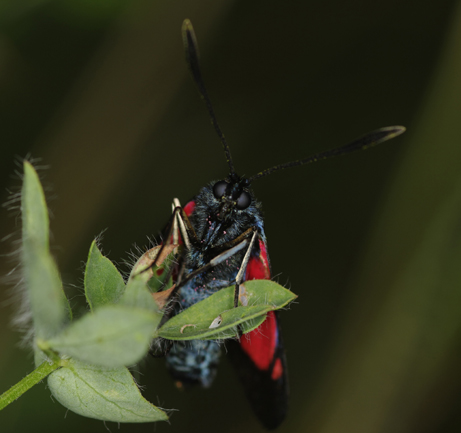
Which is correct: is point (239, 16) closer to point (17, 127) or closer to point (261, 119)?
point (261, 119)

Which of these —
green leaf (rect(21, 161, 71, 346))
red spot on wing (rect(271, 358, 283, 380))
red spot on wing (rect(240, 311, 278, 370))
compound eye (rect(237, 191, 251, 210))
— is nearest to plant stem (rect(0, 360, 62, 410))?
green leaf (rect(21, 161, 71, 346))

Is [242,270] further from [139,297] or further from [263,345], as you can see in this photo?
[263,345]

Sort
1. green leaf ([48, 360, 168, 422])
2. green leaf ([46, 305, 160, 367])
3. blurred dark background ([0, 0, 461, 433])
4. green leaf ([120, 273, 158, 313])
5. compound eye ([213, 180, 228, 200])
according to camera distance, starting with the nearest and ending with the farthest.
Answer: green leaf ([46, 305, 160, 367]), green leaf ([120, 273, 158, 313]), green leaf ([48, 360, 168, 422]), compound eye ([213, 180, 228, 200]), blurred dark background ([0, 0, 461, 433])

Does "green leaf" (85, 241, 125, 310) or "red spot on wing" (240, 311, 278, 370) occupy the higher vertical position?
"green leaf" (85, 241, 125, 310)

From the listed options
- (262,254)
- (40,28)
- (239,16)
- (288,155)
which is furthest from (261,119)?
(262,254)

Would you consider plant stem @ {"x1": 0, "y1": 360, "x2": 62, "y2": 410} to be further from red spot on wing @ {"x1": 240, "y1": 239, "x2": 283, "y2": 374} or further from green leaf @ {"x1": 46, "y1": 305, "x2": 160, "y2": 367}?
red spot on wing @ {"x1": 240, "y1": 239, "x2": 283, "y2": 374}

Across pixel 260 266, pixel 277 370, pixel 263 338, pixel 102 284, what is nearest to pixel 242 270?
pixel 260 266
